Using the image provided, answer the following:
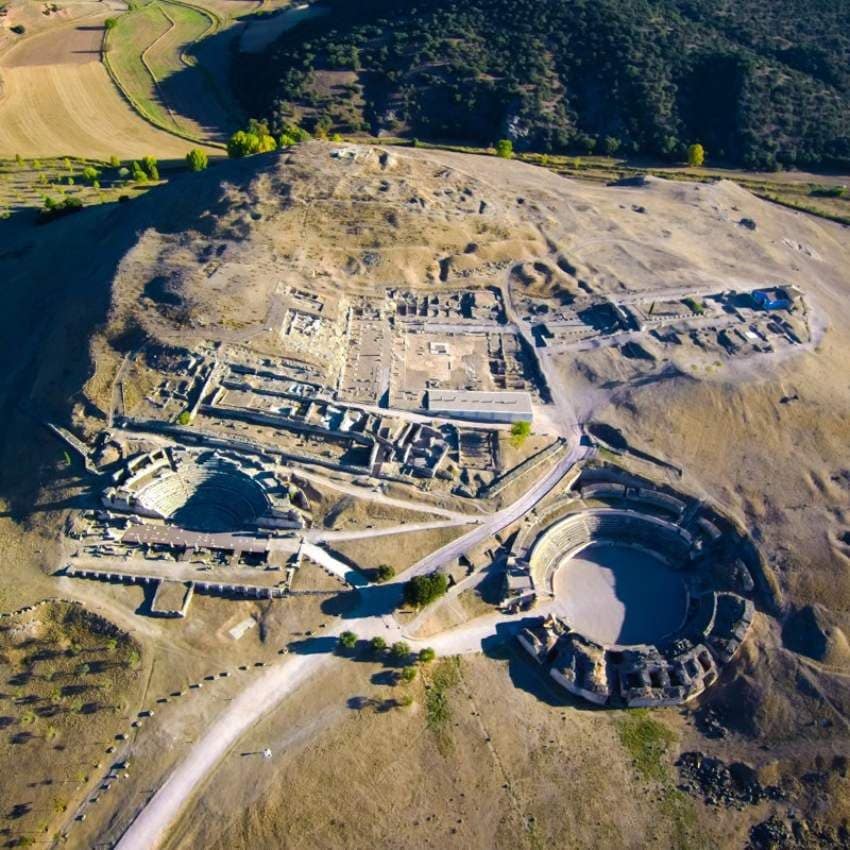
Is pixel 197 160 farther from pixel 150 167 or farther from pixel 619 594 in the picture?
pixel 619 594

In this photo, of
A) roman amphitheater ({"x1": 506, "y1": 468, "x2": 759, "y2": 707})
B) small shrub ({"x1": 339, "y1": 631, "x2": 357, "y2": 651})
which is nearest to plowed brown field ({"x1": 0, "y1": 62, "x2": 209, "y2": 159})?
roman amphitheater ({"x1": 506, "y1": 468, "x2": 759, "y2": 707})

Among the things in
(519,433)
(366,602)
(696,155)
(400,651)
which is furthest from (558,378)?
(696,155)

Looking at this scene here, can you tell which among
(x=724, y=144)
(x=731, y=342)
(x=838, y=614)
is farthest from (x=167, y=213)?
(x=724, y=144)

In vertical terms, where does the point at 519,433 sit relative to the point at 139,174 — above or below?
below

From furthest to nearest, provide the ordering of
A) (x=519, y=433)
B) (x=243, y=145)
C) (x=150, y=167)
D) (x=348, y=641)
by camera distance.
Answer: (x=243, y=145), (x=150, y=167), (x=519, y=433), (x=348, y=641)

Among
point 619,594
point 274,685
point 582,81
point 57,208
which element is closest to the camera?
point 274,685

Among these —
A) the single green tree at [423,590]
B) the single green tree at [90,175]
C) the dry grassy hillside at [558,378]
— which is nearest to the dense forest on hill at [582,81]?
the dry grassy hillside at [558,378]

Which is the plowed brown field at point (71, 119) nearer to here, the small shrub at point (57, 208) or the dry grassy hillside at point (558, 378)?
the small shrub at point (57, 208)
